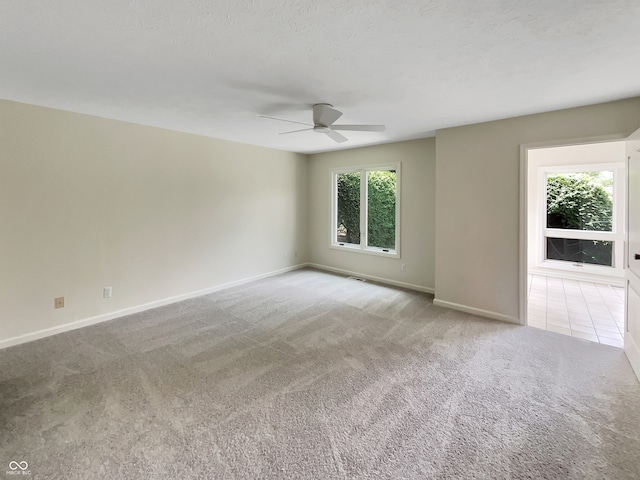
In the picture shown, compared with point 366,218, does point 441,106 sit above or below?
above

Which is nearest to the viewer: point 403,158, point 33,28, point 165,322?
point 33,28

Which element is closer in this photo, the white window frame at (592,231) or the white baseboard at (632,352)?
the white baseboard at (632,352)

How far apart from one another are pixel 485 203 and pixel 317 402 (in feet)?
9.87

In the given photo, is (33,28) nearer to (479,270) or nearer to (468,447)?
(468,447)

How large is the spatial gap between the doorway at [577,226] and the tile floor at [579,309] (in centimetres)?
1

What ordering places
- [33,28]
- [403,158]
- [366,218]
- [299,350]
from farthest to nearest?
[366,218]
[403,158]
[299,350]
[33,28]

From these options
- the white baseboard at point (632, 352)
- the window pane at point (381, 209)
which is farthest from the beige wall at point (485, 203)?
the window pane at point (381, 209)

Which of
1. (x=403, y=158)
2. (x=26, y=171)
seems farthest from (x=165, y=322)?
(x=403, y=158)

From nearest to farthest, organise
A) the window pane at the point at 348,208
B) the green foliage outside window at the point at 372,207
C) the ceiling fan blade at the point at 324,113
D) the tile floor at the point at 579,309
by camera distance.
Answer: the ceiling fan blade at the point at 324,113 < the tile floor at the point at 579,309 < the green foliage outside window at the point at 372,207 < the window pane at the point at 348,208

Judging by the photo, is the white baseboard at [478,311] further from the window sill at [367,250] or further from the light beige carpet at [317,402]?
the window sill at [367,250]

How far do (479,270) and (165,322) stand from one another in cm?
387

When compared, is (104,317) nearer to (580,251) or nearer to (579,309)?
(579,309)

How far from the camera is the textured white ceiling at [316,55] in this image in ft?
4.98

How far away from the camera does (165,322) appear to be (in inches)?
136
